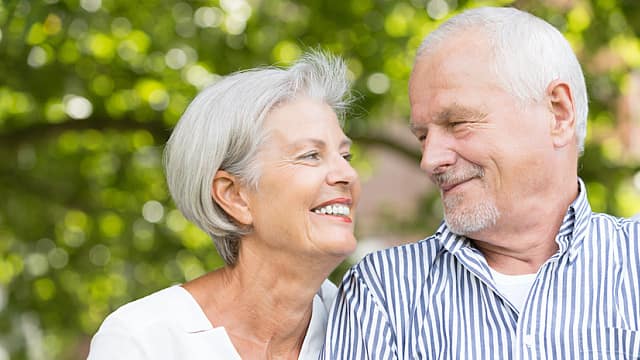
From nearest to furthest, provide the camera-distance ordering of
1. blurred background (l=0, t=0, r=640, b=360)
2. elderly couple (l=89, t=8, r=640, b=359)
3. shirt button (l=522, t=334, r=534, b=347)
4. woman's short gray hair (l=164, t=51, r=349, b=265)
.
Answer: shirt button (l=522, t=334, r=534, b=347)
elderly couple (l=89, t=8, r=640, b=359)
woman's short gray hair (l=164, t=51, r=349, b=265)
blurred background (l=0, t=0, r=640, b=360)

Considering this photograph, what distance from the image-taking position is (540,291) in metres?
2.67

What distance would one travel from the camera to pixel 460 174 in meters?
2.79

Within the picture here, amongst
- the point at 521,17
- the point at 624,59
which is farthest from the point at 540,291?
the point at 624,59

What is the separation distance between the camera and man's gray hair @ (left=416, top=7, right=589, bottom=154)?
2.80 meters

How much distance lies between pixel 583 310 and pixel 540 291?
0.37 ft

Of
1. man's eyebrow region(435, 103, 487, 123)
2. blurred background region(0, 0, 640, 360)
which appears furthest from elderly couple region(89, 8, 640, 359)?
blurred background region(0, 0, 640, 360)

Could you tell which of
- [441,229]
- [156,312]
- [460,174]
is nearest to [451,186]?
[460,174]

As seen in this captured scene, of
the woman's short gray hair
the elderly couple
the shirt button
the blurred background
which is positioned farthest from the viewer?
the blurred background

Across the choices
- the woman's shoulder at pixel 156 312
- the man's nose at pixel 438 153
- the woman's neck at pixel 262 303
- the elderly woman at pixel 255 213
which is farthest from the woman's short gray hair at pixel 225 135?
the man's nose at pixel 438 153

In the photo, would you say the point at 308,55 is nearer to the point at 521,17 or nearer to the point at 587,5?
the point at 521,17

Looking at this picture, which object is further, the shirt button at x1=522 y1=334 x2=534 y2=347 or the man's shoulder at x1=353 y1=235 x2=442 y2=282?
the man's shoulder at x1=353 y1=235 x2=442 y2=282

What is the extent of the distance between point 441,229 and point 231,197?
579 mm

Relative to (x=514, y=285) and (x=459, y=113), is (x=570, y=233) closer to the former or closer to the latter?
(x=514, y=285)

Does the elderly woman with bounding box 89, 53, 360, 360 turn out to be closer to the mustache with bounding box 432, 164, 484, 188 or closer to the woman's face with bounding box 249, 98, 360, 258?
the woman's face with bounding box 249, 98, 360, 258
